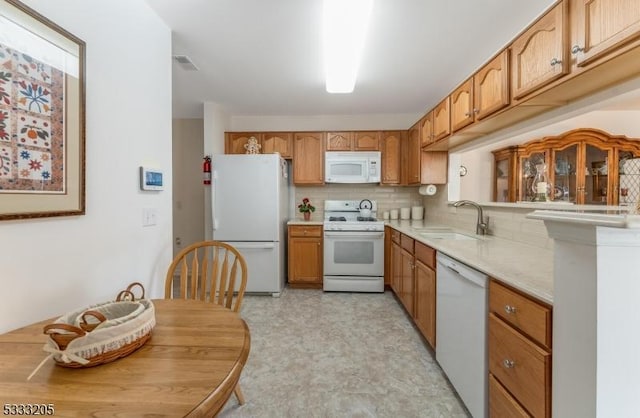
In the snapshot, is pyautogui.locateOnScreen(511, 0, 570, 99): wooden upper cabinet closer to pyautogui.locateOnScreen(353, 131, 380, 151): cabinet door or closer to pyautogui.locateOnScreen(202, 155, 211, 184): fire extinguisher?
pyautogui.locateOnScreen(353, 131, 380, 151): cabinet door

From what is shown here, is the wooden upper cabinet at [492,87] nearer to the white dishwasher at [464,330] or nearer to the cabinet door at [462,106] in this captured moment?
the cabinet door at [462,106]

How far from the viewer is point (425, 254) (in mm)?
2188

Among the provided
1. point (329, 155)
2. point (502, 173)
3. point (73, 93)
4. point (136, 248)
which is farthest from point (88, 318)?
point (502, 173)

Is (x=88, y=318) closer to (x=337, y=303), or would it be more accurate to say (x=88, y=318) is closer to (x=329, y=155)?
(x=337, y=303)

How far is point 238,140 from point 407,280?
2853 mm

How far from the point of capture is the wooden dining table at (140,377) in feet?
1.90

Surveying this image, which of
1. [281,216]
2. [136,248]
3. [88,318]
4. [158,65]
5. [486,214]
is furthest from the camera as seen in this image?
[281,216]

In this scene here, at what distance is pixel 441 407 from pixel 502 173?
2.38 m

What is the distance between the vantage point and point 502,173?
2947 mm

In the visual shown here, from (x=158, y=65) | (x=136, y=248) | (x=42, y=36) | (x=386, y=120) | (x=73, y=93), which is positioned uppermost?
(x=386, y=120)

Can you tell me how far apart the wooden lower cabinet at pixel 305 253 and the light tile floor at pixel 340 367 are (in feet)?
1.96

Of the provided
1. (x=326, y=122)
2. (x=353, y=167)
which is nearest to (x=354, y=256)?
(x=353, y=167)

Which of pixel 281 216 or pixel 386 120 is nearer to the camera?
pixel 281 216

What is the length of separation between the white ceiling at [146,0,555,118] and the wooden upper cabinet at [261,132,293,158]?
0.55 meters
